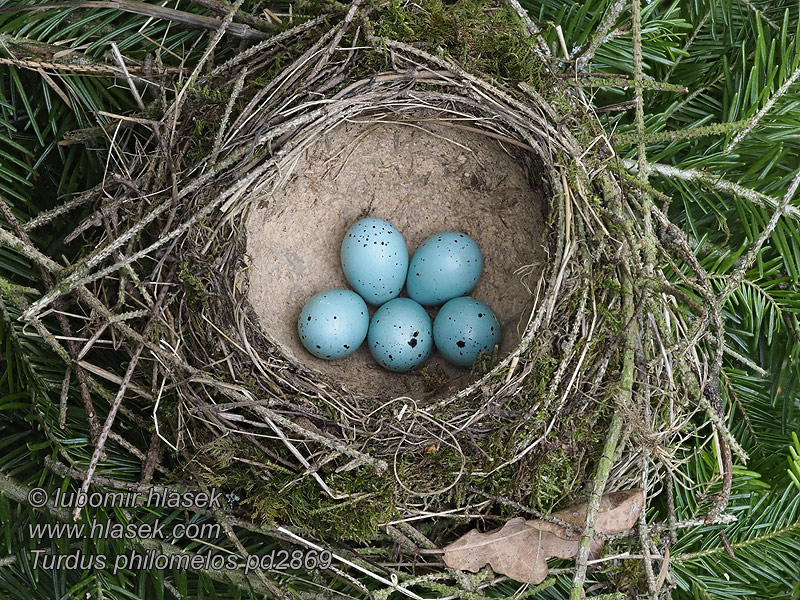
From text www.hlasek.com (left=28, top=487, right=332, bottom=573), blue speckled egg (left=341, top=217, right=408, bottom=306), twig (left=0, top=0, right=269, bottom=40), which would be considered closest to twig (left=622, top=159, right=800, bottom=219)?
blue speckled egg (left=341, top=217, right=408, bottom=306)

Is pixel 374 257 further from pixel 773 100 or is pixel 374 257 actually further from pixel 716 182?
pixel 773 100

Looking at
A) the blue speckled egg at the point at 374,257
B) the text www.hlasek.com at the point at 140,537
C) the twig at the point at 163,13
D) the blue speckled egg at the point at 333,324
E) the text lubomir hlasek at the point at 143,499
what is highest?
the twig at the point at 163,13

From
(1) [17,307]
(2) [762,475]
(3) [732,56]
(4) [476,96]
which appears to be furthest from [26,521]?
(3) [732,56]

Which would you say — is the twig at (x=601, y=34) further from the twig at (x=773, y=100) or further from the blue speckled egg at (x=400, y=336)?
the blue speckled egg at (x=400, y=336)

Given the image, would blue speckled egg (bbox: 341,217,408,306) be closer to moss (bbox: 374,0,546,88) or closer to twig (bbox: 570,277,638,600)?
moss (bbox: 374,0,546,88)

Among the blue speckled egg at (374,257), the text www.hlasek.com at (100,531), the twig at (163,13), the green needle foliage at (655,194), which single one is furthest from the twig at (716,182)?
the text www.hlasek.com at (100,531)

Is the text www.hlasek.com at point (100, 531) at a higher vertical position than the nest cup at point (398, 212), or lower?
lower
